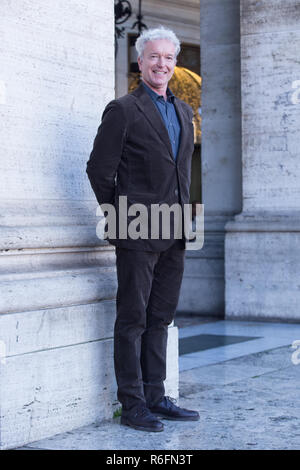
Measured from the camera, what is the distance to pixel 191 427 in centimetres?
468

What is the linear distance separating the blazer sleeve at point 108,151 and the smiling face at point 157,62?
0.25 metres

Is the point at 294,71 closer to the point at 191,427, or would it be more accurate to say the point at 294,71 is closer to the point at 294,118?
the point at 294,118

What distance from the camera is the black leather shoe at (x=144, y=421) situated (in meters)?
4.55

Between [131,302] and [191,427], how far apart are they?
70cm

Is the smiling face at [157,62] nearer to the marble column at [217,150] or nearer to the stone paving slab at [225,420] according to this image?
the stone paving slab at [225,420]

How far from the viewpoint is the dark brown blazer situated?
4.53 m

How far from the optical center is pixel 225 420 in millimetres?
4840

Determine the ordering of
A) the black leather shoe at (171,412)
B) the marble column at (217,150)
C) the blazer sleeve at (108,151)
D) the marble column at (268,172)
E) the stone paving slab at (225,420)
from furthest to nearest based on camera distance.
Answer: the marble column at (217,150)
the marble column at (268,172)
the black leather shoe at (171,412)
the blazer sleeve at (108,151)
the stone paving slab at (225,420)

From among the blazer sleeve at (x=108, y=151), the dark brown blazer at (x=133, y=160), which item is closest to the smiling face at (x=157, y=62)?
the dark brown blazer at (x=133, y=160)

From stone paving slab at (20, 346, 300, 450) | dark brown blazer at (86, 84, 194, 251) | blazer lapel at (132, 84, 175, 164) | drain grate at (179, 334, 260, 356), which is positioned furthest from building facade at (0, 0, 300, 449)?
drain grate at (179, 334, 260, 356)

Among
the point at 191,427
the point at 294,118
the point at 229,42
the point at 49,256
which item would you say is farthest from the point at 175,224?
the point at 229,42

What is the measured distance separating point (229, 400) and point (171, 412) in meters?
0.68

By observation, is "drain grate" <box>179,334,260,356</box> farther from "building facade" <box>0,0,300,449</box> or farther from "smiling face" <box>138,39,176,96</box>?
"smiling face" <box>138,39,176,96</box>

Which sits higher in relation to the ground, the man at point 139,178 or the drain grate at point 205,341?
the man at point 139,178
